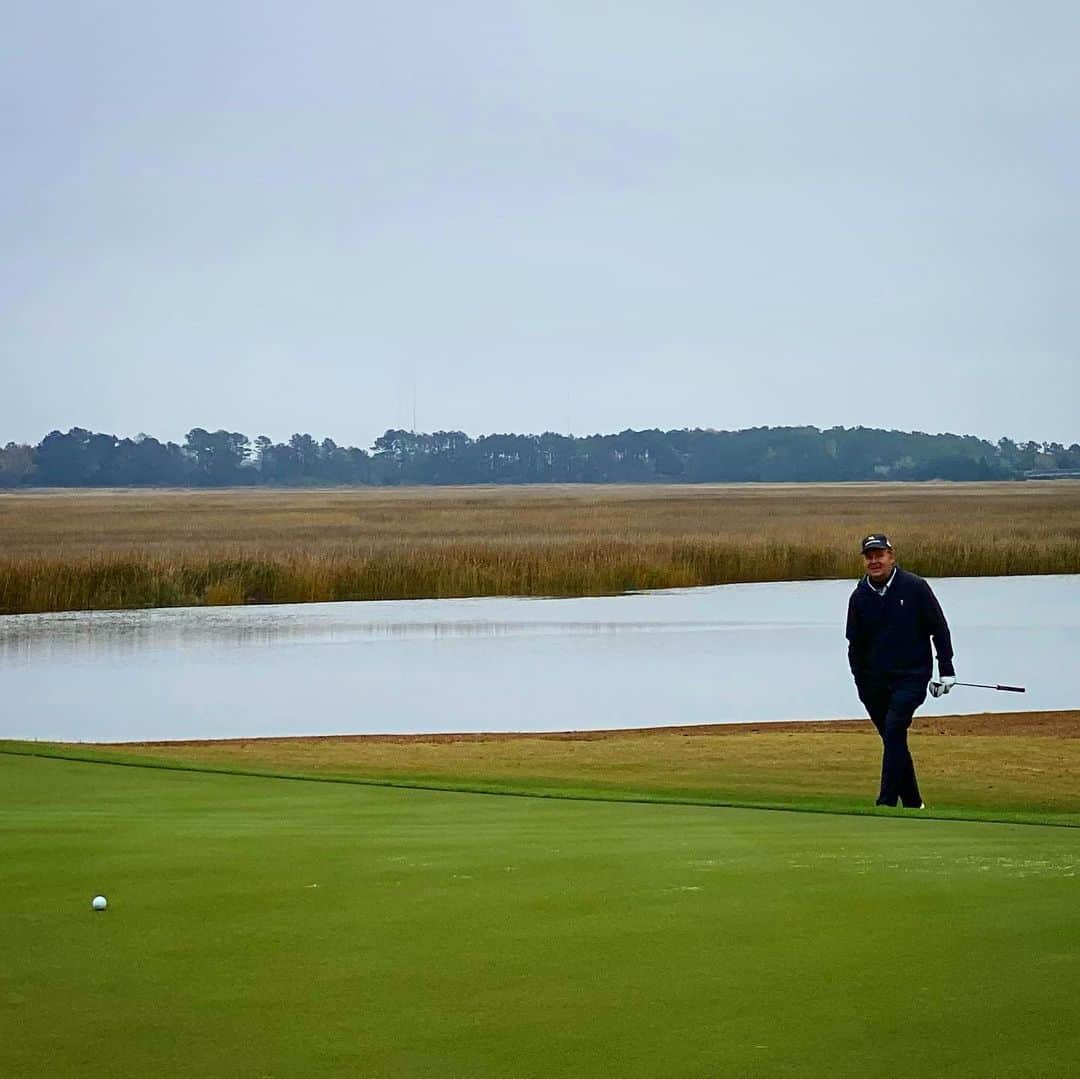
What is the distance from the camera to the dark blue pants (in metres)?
9.14

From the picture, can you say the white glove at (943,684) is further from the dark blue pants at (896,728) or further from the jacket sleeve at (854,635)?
the jacket sleeve at (854,635)

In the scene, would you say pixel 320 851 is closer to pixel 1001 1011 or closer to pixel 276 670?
pixel 1001 1011

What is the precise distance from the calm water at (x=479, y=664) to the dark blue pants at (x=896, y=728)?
25.3ft

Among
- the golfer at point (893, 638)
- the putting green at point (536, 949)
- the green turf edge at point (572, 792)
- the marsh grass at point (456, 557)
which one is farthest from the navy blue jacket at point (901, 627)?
the marsh grass at point (456, 557)

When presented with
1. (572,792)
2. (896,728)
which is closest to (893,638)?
(896,728)

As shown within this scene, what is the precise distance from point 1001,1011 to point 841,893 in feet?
4.23

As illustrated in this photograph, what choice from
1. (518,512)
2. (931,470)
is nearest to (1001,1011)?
(518,512)

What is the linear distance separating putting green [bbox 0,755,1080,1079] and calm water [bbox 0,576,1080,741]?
11325mm

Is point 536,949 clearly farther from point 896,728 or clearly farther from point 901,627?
point 901,627

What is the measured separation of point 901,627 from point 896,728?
1.91ft

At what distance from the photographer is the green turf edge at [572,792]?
24.1ft

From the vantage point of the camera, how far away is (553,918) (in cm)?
479

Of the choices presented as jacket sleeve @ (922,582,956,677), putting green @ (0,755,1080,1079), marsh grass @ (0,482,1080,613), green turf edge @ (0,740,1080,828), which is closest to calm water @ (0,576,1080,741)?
marsh grass @ (0,482,1080,613)

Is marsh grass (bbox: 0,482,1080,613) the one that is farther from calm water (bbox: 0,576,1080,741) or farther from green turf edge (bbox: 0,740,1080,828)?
green turf edge (bbox: 0,740,1080,828)
